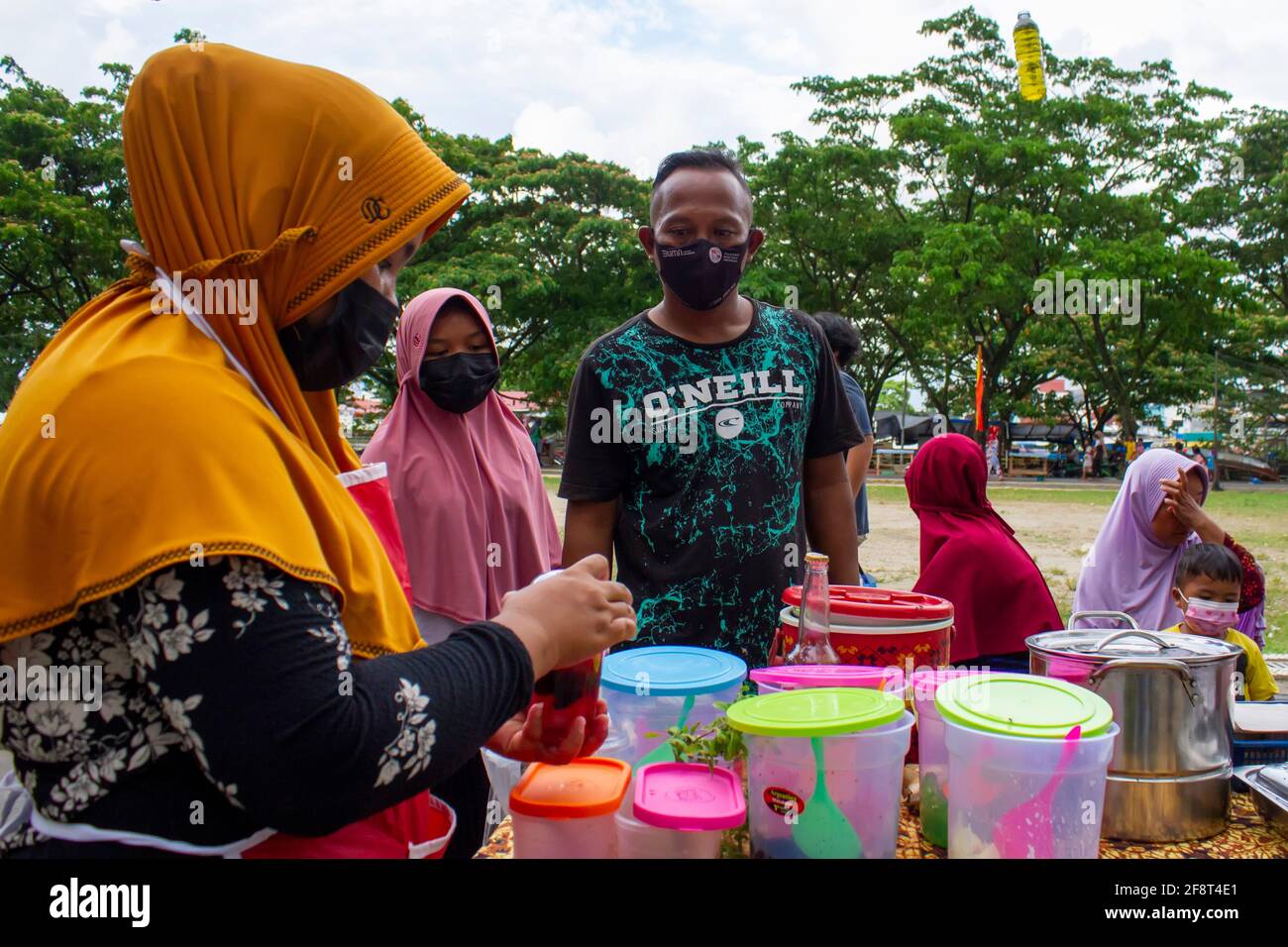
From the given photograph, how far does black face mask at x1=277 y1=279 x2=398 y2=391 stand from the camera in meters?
1.24

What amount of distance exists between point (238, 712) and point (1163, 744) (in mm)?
1396

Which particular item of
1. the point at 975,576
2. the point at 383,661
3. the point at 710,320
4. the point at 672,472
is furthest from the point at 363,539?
the point at 975,576

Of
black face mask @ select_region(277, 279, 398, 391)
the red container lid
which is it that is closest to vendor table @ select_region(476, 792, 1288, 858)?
the red container lid

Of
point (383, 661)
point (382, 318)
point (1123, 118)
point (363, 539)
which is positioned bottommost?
point (383, 661)

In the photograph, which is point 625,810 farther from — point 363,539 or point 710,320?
point 710,320

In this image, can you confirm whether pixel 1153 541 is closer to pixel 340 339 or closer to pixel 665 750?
pixel 665 750

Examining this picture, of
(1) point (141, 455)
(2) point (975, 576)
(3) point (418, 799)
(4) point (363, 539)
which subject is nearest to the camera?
(1) point (141, 455)

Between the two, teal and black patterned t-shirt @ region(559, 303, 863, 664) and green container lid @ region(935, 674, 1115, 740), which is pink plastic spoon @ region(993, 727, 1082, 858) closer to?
green container lid @ region(935, 674, 1115, 740)

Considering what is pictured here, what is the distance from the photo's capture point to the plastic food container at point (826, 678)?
1495mm

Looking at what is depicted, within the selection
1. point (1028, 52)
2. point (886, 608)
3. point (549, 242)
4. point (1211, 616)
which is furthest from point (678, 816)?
point (549, 242)

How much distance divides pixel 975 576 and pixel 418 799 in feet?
8.23

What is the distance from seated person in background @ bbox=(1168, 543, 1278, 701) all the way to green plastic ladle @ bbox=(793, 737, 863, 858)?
2.27 m

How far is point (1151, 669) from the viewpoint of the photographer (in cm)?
147

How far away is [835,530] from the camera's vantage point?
2.59 m
